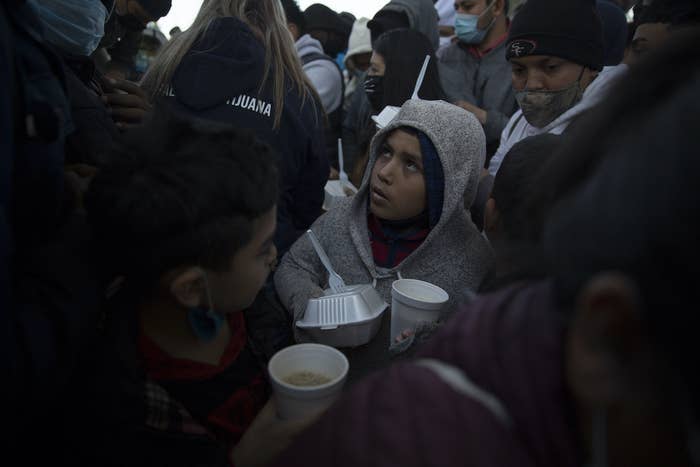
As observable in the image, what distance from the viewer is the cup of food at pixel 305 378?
1072 millimetres

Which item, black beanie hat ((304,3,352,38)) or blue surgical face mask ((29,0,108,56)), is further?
black beanie hat ((304,3,352,38))

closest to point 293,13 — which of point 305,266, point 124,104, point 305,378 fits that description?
point 124,104

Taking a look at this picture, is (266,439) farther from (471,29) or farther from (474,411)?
(471,29)

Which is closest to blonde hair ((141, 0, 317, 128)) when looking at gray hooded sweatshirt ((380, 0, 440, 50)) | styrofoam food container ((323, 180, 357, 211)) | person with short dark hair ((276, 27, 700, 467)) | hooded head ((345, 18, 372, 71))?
styrofoam food container ((323, 180, 357, 211))

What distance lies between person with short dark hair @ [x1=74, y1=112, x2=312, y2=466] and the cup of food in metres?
0.09

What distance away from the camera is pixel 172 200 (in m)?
1.05

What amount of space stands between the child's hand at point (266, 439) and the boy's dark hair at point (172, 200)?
443mm

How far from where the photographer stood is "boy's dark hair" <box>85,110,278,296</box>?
1042mm

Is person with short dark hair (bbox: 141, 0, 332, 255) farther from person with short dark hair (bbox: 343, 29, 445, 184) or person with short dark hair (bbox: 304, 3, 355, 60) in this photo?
person with short dark hair (bbox: 304, 3, 355, 60)

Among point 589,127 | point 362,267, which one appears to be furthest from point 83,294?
point 362,267

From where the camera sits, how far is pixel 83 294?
3.02ft

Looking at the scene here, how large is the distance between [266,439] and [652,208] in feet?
3.28

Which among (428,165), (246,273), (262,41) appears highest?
(262,41)

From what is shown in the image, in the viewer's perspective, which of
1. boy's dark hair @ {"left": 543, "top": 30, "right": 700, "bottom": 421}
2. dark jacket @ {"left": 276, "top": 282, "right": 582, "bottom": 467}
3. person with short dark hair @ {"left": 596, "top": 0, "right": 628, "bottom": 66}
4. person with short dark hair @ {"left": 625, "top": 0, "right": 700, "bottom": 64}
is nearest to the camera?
boy's dark hair @ {"left": 543, "top": 30, "right": 700, "bottom": 421}
